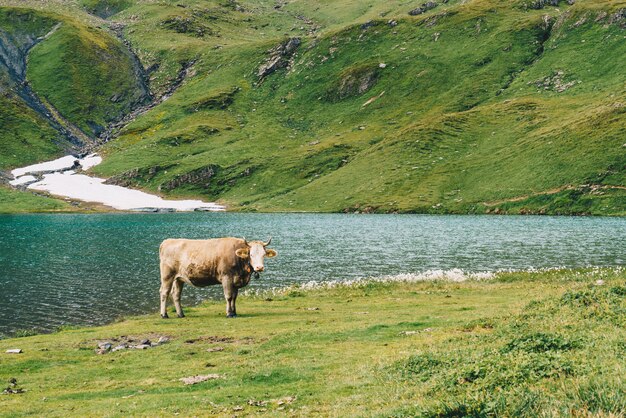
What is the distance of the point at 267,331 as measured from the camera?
2834 cm

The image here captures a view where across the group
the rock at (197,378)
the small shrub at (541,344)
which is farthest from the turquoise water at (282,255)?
the small shrub at (541,344)

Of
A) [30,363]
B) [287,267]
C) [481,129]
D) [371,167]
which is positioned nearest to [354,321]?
[30,363]

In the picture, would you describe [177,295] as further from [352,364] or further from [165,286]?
[352,364]

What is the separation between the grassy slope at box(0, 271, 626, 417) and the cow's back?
108 inches

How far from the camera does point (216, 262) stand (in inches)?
1319

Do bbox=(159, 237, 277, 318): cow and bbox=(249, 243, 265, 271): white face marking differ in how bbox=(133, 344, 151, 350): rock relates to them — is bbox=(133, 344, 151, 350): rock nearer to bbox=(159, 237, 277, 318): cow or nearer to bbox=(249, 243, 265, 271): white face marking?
bbox=(159, 237, 277, 318): cow

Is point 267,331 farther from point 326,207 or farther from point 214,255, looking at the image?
point 326,207

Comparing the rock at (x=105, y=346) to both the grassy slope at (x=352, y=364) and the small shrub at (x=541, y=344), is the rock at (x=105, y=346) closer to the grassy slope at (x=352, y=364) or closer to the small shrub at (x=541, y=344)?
the grassy slope at (x=352, y=364)

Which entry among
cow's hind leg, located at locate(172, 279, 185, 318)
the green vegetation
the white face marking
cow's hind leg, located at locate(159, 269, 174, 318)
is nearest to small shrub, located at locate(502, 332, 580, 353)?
the white face marking

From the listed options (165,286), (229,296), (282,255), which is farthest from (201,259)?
(282,255)

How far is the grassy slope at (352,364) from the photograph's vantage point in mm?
10336

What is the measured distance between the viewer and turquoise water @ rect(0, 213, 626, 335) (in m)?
46.2

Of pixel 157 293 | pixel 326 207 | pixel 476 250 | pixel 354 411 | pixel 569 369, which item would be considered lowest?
pixel 326 207

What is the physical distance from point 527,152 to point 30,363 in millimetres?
158782
